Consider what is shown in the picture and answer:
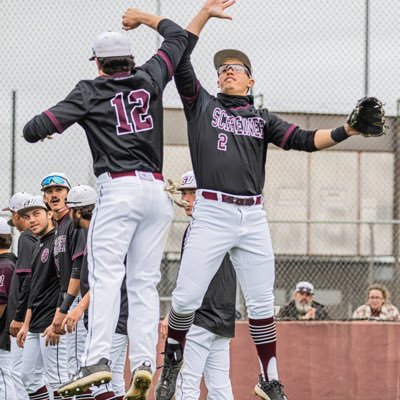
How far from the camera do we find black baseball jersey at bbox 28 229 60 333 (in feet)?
35.3

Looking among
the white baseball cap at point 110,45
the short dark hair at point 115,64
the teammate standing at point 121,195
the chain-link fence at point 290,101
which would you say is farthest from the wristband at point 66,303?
the chain-link fence at point 290,101

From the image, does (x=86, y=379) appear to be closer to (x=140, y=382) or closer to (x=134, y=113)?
(x=140, y=382)

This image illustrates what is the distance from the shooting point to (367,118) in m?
8.46

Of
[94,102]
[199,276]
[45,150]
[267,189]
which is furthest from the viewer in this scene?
[267,189]

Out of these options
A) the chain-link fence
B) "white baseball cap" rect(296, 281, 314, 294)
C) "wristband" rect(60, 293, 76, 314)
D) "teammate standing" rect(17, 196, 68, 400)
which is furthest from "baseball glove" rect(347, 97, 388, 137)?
"white baseball cap" rect(296, 281, 314, 294)

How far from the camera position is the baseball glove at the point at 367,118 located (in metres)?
8.46

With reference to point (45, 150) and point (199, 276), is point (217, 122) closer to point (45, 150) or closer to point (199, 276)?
point (199, 276)

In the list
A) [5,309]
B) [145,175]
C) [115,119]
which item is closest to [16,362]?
[5,309]

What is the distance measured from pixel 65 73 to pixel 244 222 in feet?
17.3

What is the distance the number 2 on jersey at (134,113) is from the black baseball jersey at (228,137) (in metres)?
0.81

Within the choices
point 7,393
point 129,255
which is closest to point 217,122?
point 129,255

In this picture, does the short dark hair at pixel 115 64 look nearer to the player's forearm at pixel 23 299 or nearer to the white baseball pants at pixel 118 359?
the white baseball pants at pixel 118 359

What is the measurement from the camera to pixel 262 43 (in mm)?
13852

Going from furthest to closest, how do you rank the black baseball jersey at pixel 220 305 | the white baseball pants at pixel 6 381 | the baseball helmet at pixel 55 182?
the white baseball pants at pixel 6 381 < the baseball helmet at pixel 55 182 < the black baseball jersey at pixel 220 305
